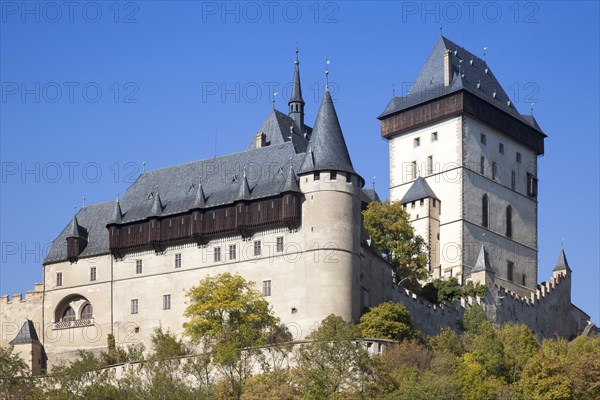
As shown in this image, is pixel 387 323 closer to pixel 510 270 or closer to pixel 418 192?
pixel 418 192

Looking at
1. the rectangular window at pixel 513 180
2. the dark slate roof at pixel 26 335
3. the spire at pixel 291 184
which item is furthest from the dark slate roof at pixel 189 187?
the rectangular window at pixel 513 180

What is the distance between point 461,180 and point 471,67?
906 cm

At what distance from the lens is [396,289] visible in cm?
7950

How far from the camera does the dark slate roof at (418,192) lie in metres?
92.9

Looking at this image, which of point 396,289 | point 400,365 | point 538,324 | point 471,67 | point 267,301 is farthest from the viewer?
point 471,67

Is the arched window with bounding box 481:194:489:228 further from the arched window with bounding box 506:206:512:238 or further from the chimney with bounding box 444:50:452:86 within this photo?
the chimney with bounding box 444:50:452:86

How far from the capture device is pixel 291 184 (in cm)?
7538

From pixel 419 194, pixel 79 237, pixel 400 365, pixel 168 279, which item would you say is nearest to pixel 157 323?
pixel 168 279

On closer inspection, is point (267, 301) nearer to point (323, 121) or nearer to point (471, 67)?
point (323, 121)

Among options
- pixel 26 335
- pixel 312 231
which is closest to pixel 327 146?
pixel 312 231

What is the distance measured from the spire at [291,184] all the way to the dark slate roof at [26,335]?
50.1ft

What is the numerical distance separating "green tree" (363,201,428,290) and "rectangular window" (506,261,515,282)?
9018 mm

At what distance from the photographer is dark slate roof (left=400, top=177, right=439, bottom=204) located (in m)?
92.9

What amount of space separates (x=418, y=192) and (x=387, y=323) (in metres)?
21.9
